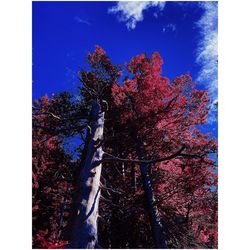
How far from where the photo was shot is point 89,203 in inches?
122

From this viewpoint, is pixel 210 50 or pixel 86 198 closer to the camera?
pixel 86 198

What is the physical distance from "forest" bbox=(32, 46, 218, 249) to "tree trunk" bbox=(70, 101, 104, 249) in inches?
59.0

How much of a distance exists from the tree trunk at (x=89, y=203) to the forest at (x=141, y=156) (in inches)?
59.0

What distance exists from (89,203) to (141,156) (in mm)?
3805

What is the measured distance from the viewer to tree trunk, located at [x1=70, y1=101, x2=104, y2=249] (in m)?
2.84

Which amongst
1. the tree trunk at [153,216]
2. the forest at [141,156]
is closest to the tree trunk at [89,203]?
the forest at [141,156]

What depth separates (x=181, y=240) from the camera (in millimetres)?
5480

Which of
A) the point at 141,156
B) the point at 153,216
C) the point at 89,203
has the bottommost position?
the point at 153,216

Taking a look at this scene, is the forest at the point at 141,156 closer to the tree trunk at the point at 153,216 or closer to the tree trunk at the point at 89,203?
the tree trunk at the point at 153,216
